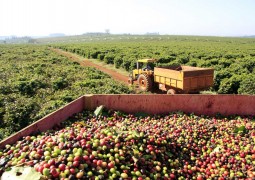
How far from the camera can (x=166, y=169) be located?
15.5 feet

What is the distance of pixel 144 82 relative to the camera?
14859 millimetres

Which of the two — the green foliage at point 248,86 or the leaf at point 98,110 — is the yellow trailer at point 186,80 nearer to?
the green foliage at point 248,86

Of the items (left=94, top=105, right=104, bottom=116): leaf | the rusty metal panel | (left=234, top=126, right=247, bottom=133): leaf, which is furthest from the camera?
(left=94, top=105, right=104, bottom=116): leaf

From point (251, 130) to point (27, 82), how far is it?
1168 centimetres

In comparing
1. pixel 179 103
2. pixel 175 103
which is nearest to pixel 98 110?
pixel 175 103

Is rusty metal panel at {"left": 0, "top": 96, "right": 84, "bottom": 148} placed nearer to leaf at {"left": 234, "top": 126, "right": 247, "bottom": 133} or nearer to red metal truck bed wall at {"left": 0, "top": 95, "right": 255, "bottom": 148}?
red metal truck bed wall at {"left": 0, "top": 95, "right": 255, "bottom": 148}

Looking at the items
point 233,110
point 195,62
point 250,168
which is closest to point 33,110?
point 233,110

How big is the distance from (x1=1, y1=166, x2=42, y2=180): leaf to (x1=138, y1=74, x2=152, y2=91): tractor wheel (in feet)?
36.5

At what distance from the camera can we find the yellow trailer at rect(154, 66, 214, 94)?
1194cm

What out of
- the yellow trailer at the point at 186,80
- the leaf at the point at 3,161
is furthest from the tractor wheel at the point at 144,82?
the leaf at the point at 3,161

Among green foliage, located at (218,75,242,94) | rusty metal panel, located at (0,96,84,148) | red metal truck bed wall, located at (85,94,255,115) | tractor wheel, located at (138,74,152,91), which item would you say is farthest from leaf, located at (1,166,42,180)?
green foliage, located at (218,75,242,94)

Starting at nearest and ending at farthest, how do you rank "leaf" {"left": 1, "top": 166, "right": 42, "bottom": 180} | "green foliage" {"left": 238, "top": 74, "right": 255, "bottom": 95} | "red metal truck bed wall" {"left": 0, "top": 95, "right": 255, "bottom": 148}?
"leaf" {"left": 1, "top": 166, "right": 42, "bottom": 180}, "red metal truck bed wall" {"left": 0, "top": 95, "right": 255, "bottom": 148}, "green foliage" {"left": 238, "top": 74, "right": 255, "bottom": 95}

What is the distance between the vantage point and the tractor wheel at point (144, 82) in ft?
47.4

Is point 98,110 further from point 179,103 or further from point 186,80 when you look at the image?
point 186,80
